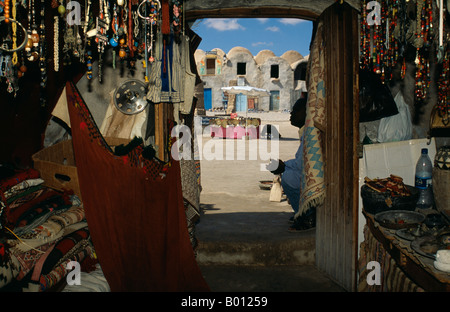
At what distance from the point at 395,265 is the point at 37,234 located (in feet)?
8.91

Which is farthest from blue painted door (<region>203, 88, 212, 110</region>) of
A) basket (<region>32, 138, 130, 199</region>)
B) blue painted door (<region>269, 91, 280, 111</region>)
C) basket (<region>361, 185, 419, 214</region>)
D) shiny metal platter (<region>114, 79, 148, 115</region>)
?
basket (<region>361, 185, 419, 214</region>)

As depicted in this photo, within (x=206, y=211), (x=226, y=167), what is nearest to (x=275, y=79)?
(x=226, y=167)

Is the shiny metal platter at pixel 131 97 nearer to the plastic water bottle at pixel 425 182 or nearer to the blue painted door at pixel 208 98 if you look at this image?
the plastic water bottle at pixel 425 182

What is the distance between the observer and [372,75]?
4203 millimetres

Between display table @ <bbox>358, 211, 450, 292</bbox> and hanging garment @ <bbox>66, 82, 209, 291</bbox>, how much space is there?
1.63 meters

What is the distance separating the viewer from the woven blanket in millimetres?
4078

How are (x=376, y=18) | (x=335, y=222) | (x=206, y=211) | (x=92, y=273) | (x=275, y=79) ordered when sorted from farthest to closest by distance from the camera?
(x=275, y=79), (x=206, y=211), (x=335, y=222), (x=376, y=18), (x=92, y=273)

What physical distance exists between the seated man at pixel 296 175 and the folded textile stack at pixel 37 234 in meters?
2.68

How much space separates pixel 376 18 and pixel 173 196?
8.60ft

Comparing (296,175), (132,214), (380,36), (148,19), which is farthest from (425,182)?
(148,19)

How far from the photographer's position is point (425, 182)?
366cm
